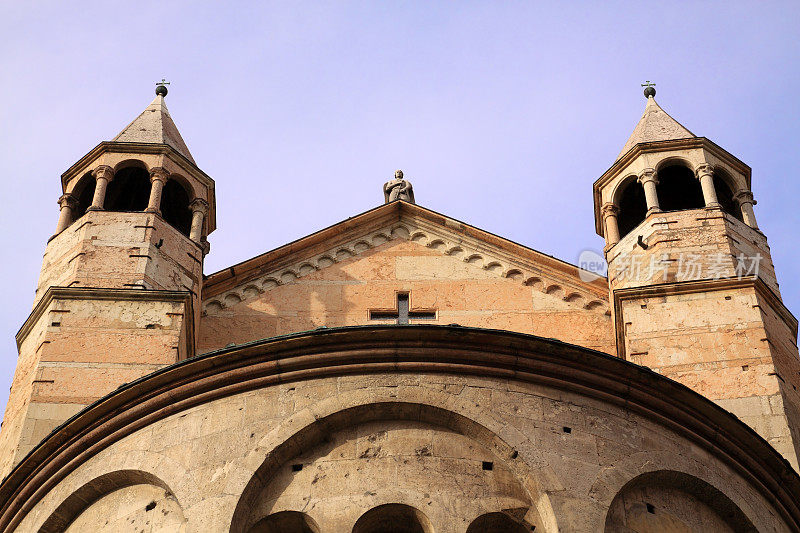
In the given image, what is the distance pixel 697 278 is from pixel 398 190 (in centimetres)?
466

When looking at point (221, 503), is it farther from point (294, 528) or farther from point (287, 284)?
point (287, 284)

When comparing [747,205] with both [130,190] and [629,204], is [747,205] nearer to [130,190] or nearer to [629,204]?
[629,204]

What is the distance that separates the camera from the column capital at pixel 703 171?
1959 cm

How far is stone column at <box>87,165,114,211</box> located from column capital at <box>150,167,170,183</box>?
0.52 meters

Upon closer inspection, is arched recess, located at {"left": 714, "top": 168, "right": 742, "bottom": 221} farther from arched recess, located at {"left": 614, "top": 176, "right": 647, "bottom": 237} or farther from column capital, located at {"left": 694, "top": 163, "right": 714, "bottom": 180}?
arched recess, located at {"left": 614, "top": 176, "right": 647, "bottom": 237}

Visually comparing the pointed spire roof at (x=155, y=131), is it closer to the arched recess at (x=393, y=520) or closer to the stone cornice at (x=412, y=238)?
the stone cornice at (x=412, y=238)

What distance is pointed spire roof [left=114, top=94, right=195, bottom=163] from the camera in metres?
20.1

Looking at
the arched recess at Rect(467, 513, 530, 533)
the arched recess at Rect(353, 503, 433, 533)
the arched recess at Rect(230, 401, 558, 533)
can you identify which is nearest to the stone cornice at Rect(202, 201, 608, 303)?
the arched recess at Rect(230, 401, 558, 533)

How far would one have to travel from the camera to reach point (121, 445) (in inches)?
499

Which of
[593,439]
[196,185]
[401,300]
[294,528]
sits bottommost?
[294,528]

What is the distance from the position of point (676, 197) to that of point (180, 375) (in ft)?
32.6

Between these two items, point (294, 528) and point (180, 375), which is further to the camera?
point (180, 375)

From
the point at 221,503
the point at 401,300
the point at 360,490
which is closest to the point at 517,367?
the point at 360,490

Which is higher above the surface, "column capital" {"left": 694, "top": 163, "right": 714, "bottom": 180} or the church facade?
"column capital" {"left": 694, "top": 163, "right": 714, "bottom": 180}
